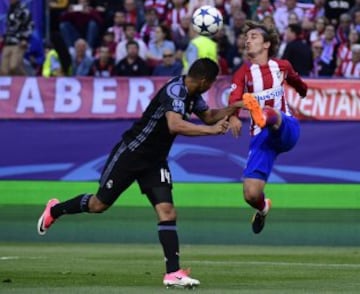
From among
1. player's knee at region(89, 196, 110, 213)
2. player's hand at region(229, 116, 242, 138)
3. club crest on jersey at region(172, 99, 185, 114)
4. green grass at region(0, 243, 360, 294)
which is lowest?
green grass at region(0, 243, 360, 294)

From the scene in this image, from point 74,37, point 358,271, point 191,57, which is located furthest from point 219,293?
point 74,37

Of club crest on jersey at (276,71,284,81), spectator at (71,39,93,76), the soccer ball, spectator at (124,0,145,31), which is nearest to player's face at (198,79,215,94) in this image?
club crest on jersey at (276,71,284,81)

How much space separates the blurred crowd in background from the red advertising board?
1421mm

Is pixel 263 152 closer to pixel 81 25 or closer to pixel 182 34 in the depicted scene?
pixel 182 34

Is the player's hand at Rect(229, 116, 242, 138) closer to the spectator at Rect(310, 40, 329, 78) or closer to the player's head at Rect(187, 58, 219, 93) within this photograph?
the player's head at Rect(187, 58, 219, 93)

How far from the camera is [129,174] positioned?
11766 millimetres

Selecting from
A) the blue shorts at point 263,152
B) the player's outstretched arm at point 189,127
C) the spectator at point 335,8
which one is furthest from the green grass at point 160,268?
the spectator at point 335,8

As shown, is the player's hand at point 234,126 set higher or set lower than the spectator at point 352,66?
higher

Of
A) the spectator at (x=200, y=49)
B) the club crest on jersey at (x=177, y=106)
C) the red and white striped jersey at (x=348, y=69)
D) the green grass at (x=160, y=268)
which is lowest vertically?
the green grass at (x=160, y=268)

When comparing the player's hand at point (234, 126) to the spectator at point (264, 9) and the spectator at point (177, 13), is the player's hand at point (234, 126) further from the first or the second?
the spectator at point (177, 13)

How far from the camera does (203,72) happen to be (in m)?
11.3

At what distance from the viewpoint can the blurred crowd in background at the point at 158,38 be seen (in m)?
22.3

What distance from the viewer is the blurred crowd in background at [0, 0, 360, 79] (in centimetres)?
2230

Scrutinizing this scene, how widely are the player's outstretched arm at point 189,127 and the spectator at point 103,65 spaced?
40.6 feet
